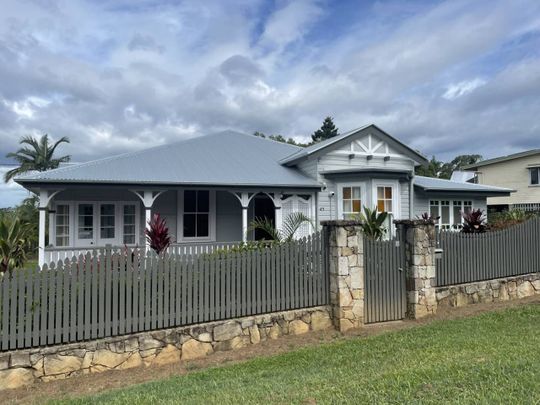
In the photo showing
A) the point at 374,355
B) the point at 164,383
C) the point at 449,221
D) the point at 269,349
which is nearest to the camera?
the point at 164,383

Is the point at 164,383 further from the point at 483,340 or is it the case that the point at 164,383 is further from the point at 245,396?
the point at 483,340

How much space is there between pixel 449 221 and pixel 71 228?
1556 centimetres

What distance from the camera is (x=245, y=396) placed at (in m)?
4.57

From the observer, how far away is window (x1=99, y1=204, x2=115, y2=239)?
46.7 ft

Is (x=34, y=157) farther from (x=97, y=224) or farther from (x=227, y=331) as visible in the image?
(x=227, y=331)

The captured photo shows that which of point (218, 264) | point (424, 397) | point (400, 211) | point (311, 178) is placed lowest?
point (424, 397)

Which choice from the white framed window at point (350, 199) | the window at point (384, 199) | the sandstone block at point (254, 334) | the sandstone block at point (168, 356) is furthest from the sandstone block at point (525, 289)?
the sandstone block at point (168, 356)

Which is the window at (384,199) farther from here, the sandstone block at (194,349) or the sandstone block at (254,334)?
the sandstone block at (194,349)

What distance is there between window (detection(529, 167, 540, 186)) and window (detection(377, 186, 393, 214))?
62.4 feet

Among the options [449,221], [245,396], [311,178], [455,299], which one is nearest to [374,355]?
[245,396]

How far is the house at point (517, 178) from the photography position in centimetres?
2848

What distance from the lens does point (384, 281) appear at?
27.1 feet

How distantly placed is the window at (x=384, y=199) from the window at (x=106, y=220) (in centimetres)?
950

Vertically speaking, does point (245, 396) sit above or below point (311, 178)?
below
